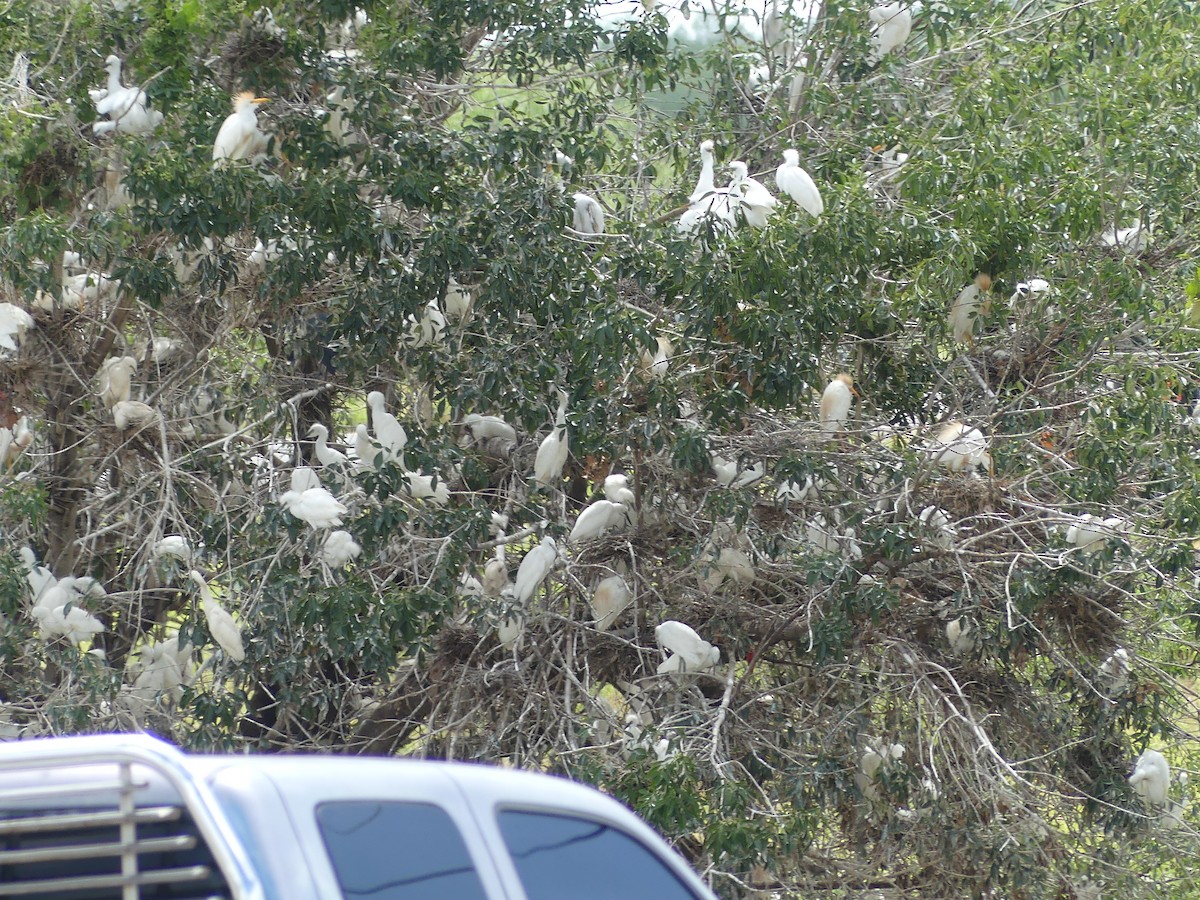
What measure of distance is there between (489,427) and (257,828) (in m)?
3.40

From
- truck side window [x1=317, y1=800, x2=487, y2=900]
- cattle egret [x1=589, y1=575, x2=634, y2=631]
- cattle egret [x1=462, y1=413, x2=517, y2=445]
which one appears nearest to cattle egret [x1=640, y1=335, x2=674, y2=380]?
cattle egret [x1=462, y1=413, x2=517, y2=445]

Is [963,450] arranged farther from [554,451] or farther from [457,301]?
[457,301]

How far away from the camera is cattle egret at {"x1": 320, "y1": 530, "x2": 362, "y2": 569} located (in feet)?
13.9

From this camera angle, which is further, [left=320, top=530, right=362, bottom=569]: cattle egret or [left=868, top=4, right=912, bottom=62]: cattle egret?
[left=868, top=4, right=912, bottom=62]: cattle egret

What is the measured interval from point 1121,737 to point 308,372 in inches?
135

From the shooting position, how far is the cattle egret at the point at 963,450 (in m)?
4.47

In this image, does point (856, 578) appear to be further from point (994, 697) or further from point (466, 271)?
point (466, 271)

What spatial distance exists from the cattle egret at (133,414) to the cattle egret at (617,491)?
1686 mm

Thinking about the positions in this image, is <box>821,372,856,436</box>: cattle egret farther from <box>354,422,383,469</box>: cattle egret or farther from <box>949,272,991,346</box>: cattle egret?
<box>354,422,383,469</box>: cattle egret

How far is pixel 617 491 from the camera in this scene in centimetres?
466

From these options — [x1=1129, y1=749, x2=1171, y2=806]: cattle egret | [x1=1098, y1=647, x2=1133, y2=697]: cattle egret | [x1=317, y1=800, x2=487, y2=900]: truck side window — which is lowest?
[x1=1129, y1=749, x2=1171, y2=806]: cattle egret

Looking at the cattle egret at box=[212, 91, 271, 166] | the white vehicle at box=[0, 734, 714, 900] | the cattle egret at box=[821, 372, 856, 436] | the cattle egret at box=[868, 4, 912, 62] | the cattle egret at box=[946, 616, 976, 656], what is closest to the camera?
the white vehicle at box=[0, 734, 714, 900]

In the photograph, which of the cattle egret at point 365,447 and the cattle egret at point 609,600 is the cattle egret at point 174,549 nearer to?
the cattle egret at point 365,447

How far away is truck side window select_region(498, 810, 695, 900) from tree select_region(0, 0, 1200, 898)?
1.89 meters
